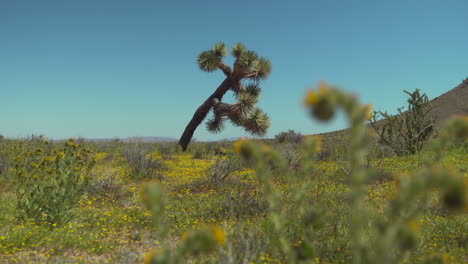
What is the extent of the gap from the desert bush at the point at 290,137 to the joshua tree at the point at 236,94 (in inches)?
192

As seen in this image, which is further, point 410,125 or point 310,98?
point 410,125

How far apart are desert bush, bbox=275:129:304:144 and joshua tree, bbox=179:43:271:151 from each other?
16.0 ft

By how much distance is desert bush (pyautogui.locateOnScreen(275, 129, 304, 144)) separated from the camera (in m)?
23.5

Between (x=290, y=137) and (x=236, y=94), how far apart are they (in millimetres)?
6264

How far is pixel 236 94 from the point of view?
19.4 m

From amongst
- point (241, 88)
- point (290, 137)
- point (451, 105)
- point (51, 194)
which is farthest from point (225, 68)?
point (451, 105)

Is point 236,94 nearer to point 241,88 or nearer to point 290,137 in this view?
point 241,88

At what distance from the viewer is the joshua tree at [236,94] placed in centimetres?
1873

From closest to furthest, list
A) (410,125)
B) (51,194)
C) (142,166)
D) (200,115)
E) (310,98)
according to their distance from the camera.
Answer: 1. (310,98)
2. (51,194)
3. (142,166)
4. (410,125)
5. (200,115)

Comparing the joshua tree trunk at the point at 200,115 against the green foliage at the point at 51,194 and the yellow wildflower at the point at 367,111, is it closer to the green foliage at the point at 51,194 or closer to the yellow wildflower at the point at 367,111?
the green foliage at the point at 51,194

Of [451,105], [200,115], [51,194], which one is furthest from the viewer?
[451,105]

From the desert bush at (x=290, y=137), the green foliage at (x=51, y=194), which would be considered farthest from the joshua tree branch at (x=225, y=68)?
the green foliage at (x=51, y=194)

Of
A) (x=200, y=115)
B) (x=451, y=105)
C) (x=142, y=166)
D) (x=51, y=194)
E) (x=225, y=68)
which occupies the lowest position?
(x=51, y=194)

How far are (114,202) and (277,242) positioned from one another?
13.4 feet
